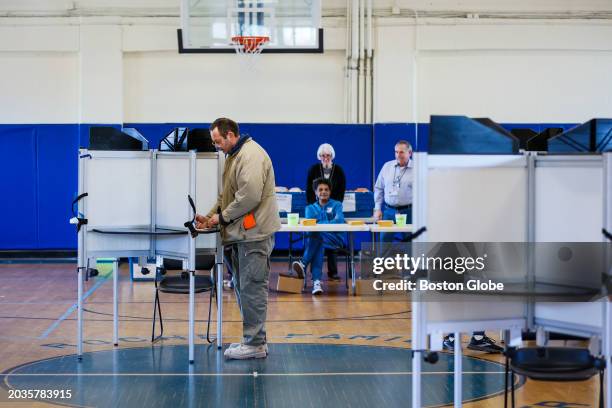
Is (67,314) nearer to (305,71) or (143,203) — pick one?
(143,203)

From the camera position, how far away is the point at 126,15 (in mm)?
12570

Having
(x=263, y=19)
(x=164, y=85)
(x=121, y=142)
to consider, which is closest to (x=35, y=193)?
(x=164, y=85)

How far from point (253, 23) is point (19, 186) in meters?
4.14

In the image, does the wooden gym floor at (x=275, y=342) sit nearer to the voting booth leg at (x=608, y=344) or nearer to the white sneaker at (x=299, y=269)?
the white sneaker at (x=299, y=269)

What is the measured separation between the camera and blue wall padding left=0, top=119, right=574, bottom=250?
41.3 ft

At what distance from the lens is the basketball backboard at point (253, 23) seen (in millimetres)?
11805


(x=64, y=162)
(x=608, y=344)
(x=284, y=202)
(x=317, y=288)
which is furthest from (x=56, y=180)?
(x=608, y=344)

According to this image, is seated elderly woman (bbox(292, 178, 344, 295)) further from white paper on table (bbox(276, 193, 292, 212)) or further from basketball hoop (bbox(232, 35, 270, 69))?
basketball hoop (bbox(232, 35, 270, 69))

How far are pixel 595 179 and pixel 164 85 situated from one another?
1001cm

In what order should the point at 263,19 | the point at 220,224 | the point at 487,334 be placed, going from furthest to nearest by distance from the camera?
the point at 263,19 → the point at 487,334 → the point at 220,224

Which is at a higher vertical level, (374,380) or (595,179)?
(595,179)

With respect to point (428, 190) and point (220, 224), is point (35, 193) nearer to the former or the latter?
point (220, 224)

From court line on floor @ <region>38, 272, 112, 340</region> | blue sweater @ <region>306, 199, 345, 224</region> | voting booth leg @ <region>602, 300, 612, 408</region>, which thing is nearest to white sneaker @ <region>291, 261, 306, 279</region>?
blue sweater @ <region>306, 199, 345, 224</region>

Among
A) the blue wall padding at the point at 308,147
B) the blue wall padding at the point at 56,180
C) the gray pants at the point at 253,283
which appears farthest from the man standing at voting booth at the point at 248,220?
the blue wall padding at the point at 56,180
